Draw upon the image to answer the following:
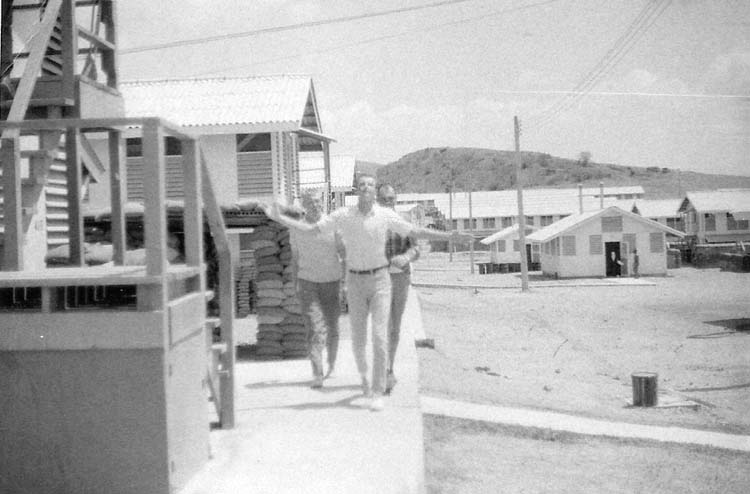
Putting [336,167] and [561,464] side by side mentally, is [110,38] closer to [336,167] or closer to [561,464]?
[561,464]

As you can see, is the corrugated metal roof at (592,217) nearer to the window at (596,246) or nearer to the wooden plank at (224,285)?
the window at (596,246)

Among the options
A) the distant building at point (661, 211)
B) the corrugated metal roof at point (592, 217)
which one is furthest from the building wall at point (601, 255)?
the distant building at point (661, 211)

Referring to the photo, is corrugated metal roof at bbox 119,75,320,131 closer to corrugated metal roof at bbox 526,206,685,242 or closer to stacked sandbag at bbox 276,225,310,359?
stacked sandbag at bbox 276,225,310,359

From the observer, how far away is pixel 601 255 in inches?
1806

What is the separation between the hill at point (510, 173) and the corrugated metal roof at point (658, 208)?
63.2 m

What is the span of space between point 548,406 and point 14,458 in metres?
8.30

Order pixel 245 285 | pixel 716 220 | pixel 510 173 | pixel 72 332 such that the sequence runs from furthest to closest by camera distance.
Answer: pixel 510 173 → pixel 716 220 → pixel 245 285 → pixel 72 332

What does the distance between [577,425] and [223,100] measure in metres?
14.8

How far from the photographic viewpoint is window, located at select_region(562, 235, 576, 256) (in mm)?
45500

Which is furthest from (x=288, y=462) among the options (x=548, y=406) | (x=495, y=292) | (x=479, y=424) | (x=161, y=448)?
(x=495, y=292)

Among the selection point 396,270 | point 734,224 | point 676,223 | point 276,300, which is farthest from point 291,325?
point 676,223

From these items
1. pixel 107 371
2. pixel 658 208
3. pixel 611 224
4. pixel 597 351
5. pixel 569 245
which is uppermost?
pixel 658 208

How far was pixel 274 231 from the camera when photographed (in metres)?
11.9

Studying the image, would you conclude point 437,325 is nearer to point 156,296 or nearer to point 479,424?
point 479,424
